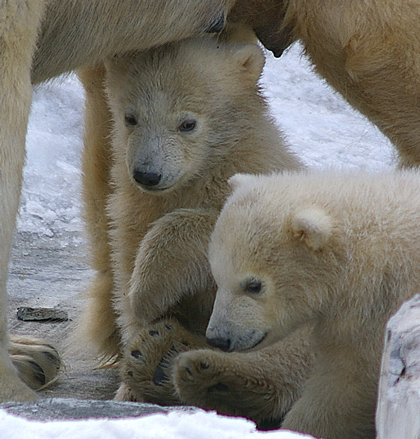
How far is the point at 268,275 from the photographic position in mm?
2830

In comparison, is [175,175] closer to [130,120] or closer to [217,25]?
[130,120]

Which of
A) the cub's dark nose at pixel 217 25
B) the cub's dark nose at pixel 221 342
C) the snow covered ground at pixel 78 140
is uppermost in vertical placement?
the cub's dark nose at pixel 217 25

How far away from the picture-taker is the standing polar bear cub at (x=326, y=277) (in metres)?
2.75

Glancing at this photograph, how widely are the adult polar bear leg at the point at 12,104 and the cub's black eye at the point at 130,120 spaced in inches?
25.1

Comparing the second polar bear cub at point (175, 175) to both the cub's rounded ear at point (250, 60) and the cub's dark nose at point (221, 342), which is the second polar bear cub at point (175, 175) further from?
the cub's dark nose at point (221, 342)

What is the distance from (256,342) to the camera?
2.86 metres

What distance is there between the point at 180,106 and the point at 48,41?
522 millimetres

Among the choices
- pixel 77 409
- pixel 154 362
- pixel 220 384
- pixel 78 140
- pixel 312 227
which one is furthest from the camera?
pixel 78 140

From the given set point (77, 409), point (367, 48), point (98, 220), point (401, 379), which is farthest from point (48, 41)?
point (401, 379)

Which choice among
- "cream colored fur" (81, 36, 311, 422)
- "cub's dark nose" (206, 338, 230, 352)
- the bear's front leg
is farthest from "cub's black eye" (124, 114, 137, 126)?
"cub's dark nose" (206, 338, 230, 352)


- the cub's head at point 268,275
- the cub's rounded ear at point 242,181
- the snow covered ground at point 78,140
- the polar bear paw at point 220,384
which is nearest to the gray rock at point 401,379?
the cub's head at point 268,275

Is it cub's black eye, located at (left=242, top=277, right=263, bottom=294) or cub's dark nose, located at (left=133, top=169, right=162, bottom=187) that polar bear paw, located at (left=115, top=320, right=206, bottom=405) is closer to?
cub's dark nose, located at (left=133, top=169, right=162, bottom=187)

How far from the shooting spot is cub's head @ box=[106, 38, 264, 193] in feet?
11.7

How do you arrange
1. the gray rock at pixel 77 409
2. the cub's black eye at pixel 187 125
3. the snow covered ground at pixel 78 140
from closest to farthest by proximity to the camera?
the gray rock at pixel 77 409, the cub's black eye at pixel 187 125, the snow covered ground at pixel 78 140
